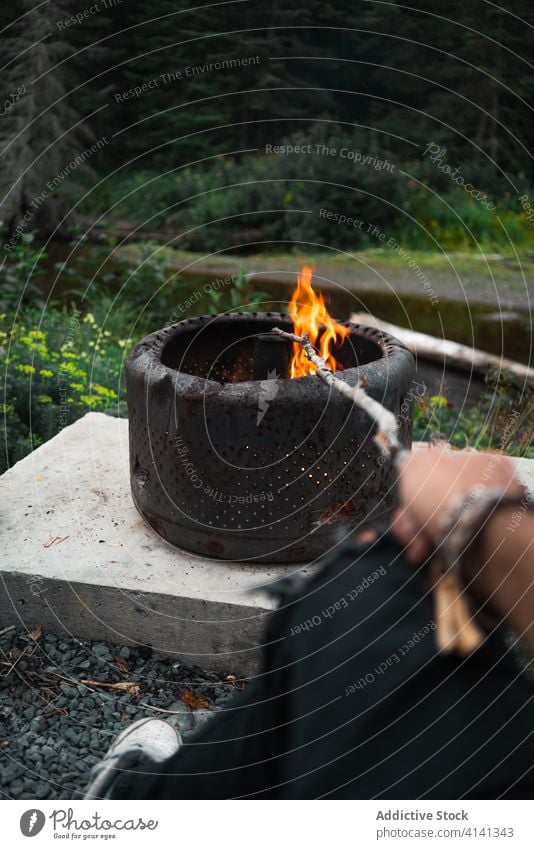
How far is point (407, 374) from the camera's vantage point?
2.60m

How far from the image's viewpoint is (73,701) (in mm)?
2357

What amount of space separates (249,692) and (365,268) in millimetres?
5989

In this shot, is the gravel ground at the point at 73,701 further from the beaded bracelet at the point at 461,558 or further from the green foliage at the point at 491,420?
the green foliage at the point at 491,420

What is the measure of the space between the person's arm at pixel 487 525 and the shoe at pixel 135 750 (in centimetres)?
84

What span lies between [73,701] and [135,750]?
0.47 m

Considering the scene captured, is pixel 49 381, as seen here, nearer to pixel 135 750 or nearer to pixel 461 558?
pixel 135 750

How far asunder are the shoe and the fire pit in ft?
2.08

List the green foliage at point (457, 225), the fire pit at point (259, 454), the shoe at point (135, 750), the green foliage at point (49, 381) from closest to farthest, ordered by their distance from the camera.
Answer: the shoe at point (135, 750), the fire pit at point (259, 454), the green foliage at point (49, 381), the green foliage at point (457, 225)

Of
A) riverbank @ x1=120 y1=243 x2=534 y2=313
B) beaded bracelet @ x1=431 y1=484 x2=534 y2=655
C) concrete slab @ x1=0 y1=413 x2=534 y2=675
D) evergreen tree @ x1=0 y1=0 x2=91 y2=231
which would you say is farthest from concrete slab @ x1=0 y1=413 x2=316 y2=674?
riverbank @ x1=120 y1=243 x2=534 y2=313

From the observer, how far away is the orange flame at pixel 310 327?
9.11ft

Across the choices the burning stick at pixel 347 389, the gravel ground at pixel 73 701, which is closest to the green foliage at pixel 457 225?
the burning stick at pixel 347 389

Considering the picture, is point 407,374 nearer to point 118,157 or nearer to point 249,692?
point 249,692

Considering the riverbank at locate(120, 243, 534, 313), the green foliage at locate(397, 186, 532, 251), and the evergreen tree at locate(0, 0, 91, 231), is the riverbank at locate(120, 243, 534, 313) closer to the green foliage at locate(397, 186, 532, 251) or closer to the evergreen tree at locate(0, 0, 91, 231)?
the green foliage at locate(397, 186, 532, 251)

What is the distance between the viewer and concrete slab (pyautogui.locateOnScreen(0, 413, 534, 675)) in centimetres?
247
